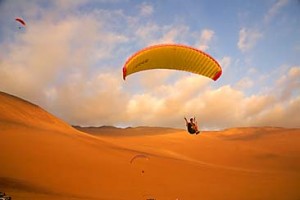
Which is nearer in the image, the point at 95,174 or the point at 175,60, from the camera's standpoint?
the point at 175,60

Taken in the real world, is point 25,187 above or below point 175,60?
below

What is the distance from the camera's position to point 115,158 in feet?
85.5

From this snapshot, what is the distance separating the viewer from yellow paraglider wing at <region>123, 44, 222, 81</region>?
13344mm

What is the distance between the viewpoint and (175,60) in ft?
47.7

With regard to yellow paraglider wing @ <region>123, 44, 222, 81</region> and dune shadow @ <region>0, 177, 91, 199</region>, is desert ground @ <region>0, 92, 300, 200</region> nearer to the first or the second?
dune shadow @ <region>0, 177, 91, 199</region>

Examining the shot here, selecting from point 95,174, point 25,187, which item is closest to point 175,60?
point 25,187

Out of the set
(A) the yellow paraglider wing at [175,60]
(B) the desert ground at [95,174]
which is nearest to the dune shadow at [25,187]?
(B) the desert ground at [95,174]

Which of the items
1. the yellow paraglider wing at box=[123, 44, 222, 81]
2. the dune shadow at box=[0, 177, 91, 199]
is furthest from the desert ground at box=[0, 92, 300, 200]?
the yellow paraglider wing at box=[123, 44, 222, 81]

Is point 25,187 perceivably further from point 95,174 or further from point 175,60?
point 175,60

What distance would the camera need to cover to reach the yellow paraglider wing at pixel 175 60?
13344mm

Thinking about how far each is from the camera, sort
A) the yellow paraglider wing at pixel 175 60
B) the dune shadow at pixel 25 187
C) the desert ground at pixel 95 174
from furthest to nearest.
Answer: the desert ground at pixel 95 174, the dune shadow at pixel 25 187, the yellow paraglider wing at pixel 175 60

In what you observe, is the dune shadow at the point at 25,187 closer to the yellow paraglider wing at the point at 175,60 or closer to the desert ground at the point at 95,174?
the desert ground at the point at 95,174

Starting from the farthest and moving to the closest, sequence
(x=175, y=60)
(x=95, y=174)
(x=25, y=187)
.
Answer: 1. (x=95, y=174)
2. (x=25, y=187)
3. (x=175, y=60)

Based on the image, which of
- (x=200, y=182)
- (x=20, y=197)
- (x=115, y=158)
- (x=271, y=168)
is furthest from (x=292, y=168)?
(x=20, y=197)
